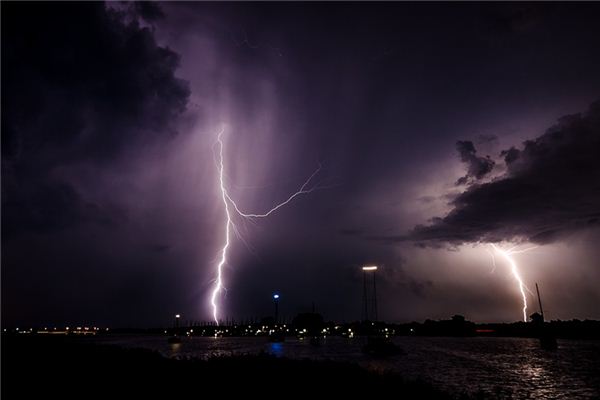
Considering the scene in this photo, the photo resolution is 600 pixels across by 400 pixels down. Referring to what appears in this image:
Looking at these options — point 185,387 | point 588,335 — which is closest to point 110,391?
point 185,387

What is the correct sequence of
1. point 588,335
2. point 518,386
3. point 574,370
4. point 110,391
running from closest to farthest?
point 110,391 < point 518,386 < point 574,370 < point 588,335

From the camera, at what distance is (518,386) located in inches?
1476

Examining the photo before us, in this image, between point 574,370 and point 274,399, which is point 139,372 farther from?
point 574,370

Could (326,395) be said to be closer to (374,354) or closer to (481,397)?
(481,397)

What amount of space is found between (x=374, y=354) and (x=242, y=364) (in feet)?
163

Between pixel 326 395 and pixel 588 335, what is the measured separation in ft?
697

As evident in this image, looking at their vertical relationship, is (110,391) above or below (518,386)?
above

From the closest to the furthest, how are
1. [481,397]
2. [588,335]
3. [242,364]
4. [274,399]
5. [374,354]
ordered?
[274,399] < [481,397] < [242,364] < [374,354] < [588,335]

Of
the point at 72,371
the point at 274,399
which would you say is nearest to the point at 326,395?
the point at 274,399

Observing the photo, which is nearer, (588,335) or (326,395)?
(326,395)

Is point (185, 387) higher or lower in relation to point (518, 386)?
higher

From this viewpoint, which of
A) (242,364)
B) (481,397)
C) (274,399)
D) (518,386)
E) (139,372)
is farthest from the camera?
(518,386)

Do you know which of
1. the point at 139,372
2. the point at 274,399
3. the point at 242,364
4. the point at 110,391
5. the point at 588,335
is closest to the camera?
the point at 274,399

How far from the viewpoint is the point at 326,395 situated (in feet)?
62.1
